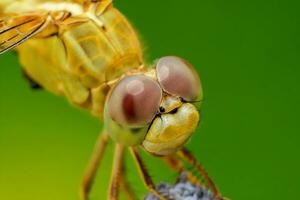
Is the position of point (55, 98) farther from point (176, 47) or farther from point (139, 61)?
point (139, 61)

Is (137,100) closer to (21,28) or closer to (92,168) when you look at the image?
(21,28)

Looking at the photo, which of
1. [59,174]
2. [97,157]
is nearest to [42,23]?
[97,157]

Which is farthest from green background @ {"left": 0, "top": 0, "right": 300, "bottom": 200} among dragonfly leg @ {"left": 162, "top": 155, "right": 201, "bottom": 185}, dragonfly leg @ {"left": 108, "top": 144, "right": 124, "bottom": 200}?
dragonfly leg @ {"left": 162, "top": 155, "right": 201, "bottom": 185}

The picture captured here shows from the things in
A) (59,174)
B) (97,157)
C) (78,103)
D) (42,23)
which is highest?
(42,23)

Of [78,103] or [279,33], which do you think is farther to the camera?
[279,33]

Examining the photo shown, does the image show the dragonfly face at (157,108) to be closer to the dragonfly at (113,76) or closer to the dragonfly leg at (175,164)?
the dragonfly at (113,76)

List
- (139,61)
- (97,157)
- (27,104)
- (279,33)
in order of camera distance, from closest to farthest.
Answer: (139,61)
(97,157)
(279,33)
(27,104)
